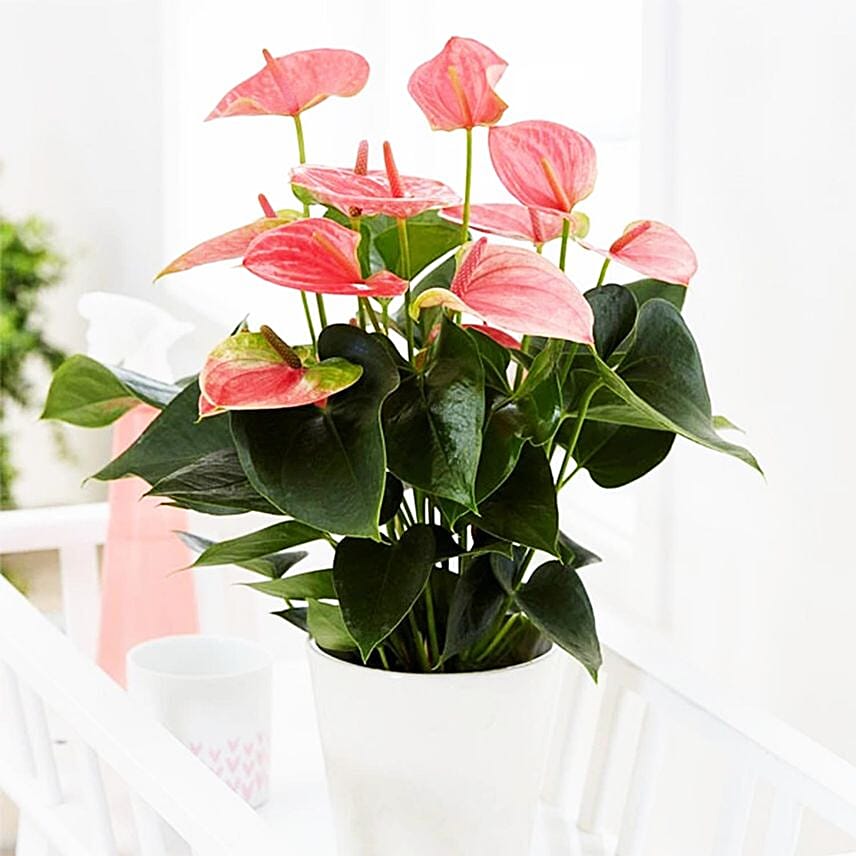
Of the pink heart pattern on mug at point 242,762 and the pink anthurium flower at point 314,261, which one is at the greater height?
the pink anthurium flower at point 314,261

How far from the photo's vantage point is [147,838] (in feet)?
2.52

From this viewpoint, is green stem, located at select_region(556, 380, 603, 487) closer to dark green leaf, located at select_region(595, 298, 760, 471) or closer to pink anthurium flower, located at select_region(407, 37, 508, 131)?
dark green leaf, located at select_region(595, 298, 760, 471)

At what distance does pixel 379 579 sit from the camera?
734 millimetres

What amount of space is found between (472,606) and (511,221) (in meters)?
0.20

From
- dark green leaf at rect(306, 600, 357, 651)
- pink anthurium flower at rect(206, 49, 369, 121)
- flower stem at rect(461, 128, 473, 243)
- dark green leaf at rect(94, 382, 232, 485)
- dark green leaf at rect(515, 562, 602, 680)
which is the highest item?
pink anthurium flower at rect(206, 49, 369, 121)

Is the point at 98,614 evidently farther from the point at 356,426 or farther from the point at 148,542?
the point at 356,426

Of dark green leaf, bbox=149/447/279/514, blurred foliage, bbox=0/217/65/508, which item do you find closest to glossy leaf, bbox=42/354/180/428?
dark green leaf, bbox=149/447/279/514

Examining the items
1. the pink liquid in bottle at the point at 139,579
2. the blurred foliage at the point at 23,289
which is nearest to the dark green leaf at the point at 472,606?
the pink liquid in bottle at the point at 139,579

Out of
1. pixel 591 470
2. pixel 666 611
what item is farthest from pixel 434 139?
pixel 591 470

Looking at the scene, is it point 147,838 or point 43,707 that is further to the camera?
point 43,707

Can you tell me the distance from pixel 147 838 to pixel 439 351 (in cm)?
27

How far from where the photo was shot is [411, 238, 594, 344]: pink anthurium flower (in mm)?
651

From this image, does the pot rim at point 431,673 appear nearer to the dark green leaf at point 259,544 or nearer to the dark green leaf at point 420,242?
the dark green leaf at point 259,544

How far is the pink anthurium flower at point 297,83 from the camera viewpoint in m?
0.78
